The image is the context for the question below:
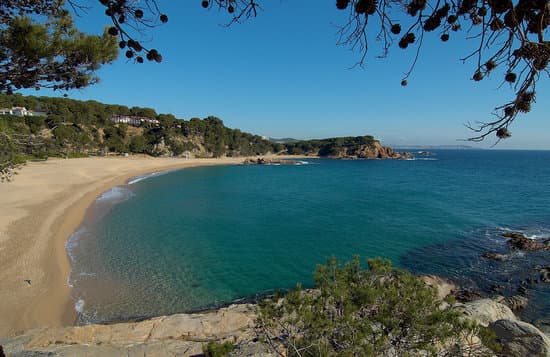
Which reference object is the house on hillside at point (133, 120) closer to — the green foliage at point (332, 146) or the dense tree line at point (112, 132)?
the dense tree line at point (112, 132)

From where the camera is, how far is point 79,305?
928 centimetres

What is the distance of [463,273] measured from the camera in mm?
12633

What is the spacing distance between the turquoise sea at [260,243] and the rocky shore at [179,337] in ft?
6.54

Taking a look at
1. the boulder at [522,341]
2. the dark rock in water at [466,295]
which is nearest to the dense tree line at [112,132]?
the dark rock in water at [466,295]

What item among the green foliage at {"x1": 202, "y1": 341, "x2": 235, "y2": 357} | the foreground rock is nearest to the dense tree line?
the foreground rock

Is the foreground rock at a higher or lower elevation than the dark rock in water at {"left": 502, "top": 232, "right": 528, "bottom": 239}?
higher

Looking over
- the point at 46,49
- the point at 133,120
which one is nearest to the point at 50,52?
the point at 46,49

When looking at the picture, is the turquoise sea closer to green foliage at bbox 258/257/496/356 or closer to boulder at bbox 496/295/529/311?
boulder at bbox 496/295/529/311

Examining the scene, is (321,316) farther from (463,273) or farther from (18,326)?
(463,273)

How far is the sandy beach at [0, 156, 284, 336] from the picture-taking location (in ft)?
28.1

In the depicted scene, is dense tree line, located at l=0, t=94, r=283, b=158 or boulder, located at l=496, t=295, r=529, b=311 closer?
boulder, located at l=496, t=295, r=529, b=311

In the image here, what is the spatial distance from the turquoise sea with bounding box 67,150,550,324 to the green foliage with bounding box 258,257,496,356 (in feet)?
24.3

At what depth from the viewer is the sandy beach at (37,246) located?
8578mm

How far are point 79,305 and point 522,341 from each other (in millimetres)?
13416
